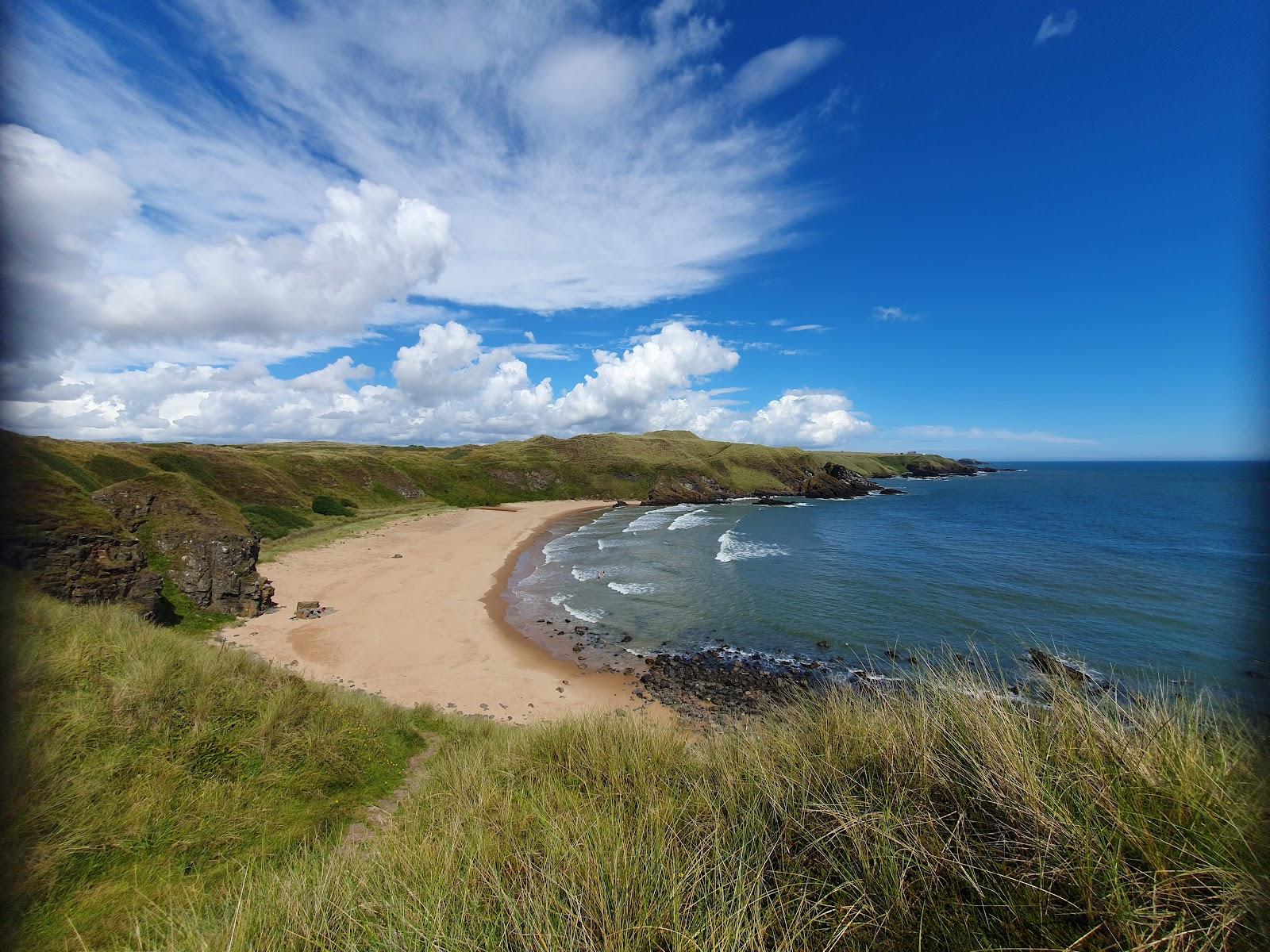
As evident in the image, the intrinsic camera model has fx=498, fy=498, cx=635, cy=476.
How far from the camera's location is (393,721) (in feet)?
32.1

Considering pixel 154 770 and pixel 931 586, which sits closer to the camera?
pixel 154 770

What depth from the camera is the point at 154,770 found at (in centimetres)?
573

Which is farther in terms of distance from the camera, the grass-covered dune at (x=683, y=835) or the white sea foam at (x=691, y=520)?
the white sea foam at (x=691, y=520)

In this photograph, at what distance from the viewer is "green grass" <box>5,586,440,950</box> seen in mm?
4328

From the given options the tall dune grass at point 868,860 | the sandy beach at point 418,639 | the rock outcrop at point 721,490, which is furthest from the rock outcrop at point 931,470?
the tall dune grass at point 868,860

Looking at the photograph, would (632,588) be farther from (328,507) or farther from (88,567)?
(328,507)

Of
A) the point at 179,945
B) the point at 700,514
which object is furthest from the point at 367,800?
the point at 700,514

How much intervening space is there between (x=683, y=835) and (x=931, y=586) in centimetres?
3182

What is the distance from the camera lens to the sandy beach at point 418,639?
55.0 feet

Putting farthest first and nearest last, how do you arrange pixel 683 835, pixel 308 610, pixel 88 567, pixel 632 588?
pixel 632 588, pixel 308 610, pixel 88 567, pixel 683 835

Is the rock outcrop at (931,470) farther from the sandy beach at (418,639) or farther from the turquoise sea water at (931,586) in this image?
the sandy beach at (418,639)

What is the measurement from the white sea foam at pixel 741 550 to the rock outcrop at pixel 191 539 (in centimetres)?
2974

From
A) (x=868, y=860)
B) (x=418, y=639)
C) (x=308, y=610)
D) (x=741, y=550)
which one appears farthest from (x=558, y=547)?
(x=868, y=860)

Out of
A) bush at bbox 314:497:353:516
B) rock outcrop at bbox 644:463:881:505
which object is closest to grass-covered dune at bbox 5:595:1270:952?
bush at bbox 314:497:353:516
